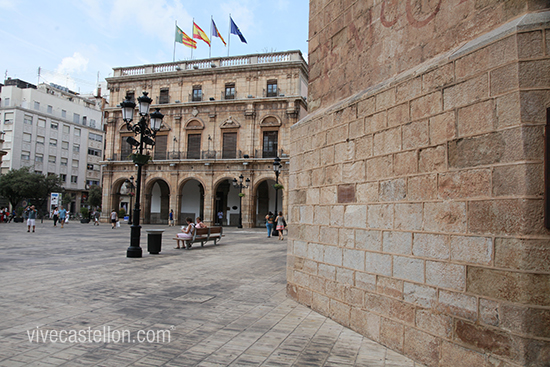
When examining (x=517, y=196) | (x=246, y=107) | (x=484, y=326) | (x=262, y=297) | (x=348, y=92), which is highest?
(x=246, y=107)

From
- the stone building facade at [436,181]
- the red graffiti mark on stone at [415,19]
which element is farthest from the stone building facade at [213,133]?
the red graffiti mark on stone at [415,19]

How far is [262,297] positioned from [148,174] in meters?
30.1

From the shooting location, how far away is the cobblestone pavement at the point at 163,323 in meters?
3.30

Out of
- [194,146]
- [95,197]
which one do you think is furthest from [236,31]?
[95,197]

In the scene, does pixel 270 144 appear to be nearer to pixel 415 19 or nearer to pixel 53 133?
pixel 415 19

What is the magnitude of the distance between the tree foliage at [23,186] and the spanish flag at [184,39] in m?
22.7

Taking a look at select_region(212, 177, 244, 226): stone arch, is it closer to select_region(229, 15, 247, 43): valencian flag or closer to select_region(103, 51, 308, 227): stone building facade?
select_region(103, 51, 308, 227): stone building facade

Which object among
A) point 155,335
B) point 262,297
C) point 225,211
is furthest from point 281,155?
point 155,335

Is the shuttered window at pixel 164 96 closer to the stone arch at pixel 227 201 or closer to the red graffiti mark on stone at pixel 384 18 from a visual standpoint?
the stone arch at pixel 227 201

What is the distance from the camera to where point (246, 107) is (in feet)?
103

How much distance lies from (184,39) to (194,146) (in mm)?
9441

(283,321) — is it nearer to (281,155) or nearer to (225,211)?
(281,155)

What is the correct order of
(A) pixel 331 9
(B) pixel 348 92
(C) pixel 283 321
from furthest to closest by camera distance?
1. (A) pixel 331 9
2. (B) pixel 348 92
3. (C) pixel 283 321

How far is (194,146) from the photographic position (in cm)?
3288
